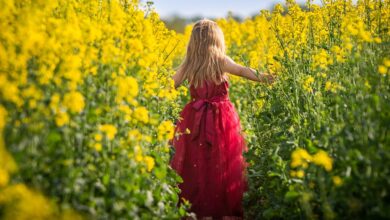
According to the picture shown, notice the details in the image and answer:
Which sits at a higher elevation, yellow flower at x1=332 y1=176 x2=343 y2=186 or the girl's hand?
the girl's hand

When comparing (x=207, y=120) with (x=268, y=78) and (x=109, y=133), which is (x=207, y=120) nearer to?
(x=268, y=78)

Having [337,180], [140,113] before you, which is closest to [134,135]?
[140,113]

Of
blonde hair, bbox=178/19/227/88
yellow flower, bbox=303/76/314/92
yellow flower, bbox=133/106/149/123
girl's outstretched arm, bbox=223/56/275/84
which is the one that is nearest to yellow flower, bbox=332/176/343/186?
yellow flower, bbox=303/76/314/92

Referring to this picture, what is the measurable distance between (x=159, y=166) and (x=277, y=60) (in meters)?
1.66

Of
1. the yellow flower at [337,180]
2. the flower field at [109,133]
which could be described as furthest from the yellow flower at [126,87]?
the yellow flower at [337,180]

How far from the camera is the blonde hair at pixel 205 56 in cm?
501

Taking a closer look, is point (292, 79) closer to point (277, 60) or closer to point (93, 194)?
point (277, 60)

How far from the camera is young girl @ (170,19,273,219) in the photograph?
493 cm

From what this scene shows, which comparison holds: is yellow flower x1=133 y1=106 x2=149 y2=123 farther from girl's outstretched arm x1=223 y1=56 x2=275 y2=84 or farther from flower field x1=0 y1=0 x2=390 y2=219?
girl's outstretched arm x1=223 y1=56 x2=275 y2=84

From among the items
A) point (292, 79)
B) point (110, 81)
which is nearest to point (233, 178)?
point (292, 79)

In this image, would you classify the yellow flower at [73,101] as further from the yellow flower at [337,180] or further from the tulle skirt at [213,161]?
the tulle skirt at [213,161]

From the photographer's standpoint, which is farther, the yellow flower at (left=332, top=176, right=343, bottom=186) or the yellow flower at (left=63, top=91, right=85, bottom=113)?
the yellow flower at (left=332, top=176, right=343, bottom=186)

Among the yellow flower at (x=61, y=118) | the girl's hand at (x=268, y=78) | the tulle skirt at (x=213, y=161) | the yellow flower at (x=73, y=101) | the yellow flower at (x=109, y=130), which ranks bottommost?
the tulle skirt at (x=213, y=161)

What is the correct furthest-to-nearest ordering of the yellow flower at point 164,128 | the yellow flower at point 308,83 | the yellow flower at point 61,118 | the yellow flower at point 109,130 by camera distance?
the yellow flower at point 308,83 < the yellow flower at point 164,128 < the yellow flower at point 109,130 < the yellow flower at point 61,118
